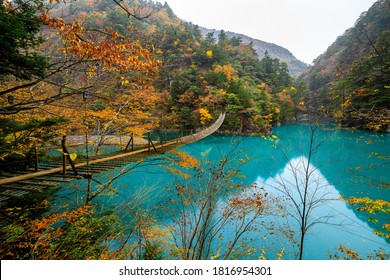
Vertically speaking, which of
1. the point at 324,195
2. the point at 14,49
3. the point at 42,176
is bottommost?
the point at 324,195

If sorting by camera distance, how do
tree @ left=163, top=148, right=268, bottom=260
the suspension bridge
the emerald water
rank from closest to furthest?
the suspension bridge
tree @ left=163, top=148, right=268, bottom=260
the emerald water

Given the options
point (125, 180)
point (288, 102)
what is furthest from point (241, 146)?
point (288, 102)

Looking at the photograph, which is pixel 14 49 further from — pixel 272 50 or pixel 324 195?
pixel 272 50

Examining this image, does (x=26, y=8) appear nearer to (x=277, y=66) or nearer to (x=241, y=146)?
(x=241, y=146)

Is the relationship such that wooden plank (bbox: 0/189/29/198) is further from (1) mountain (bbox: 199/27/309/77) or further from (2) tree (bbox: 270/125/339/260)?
(1) mountain (bbox: 199/27/309/77)

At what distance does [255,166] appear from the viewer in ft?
32.7

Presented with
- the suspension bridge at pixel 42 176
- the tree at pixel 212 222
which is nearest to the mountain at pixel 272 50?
the tree at pixel 212 222

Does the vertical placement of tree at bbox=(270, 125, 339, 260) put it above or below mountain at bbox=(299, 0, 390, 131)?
below

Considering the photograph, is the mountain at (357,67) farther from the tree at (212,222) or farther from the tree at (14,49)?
the tree at (14,49)

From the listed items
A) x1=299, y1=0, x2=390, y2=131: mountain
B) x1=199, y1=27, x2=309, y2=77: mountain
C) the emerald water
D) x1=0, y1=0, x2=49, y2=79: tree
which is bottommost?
the emerald water

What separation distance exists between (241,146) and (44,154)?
11977 mm

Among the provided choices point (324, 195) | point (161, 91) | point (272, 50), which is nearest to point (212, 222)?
point (324, 195)

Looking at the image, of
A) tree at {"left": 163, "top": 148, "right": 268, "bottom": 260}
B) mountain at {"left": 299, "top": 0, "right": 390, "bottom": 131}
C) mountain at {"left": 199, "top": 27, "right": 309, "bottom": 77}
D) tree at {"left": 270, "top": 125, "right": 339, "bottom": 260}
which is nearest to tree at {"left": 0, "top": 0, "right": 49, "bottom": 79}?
tree at {"left": 163, "top": 148, "right": 268, "bottom": 260}
